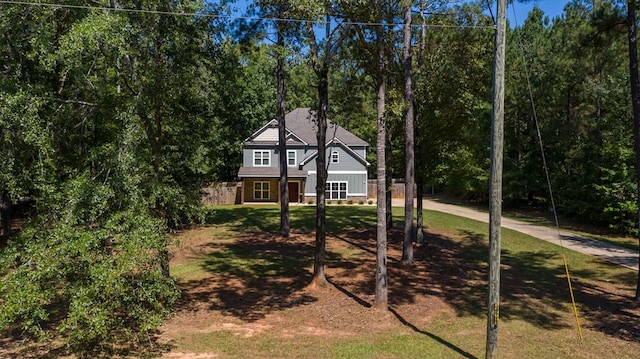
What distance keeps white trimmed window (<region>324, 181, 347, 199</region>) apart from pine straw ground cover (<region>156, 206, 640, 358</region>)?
17356 mm

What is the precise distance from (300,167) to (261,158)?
3474 millimetres

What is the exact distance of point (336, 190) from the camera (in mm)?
37812

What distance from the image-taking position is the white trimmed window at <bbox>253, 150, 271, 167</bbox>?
1494 inches

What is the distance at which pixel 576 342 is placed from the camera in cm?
908

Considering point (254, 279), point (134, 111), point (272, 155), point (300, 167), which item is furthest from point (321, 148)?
point (272, 155)

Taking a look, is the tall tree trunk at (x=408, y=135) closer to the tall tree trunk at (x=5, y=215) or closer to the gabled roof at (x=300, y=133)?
the tall tree trunk at (x=5, y=215)

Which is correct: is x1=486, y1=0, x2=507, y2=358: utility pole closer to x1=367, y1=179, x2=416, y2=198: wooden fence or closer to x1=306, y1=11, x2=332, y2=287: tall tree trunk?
x1=306, y1=11, x2=332, y2=287: tall tree trunk

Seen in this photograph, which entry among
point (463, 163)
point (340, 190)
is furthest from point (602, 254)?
point (340, 190)

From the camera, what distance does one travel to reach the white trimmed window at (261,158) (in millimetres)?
37938

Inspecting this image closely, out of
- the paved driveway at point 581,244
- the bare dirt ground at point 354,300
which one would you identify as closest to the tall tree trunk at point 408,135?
the bare dirt ground at point 354,300

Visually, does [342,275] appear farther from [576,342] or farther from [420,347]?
[576,342]

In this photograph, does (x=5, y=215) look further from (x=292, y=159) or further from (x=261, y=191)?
(x=292, y=159)

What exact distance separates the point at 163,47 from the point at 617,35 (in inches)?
499

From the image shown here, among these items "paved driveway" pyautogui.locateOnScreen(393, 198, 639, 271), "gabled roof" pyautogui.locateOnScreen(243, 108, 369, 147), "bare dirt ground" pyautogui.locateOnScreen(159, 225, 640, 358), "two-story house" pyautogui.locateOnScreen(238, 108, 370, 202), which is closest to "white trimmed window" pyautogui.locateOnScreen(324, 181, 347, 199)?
"two-story house" pyautogui.locateOnScreen(238, 108, 370, 202)
